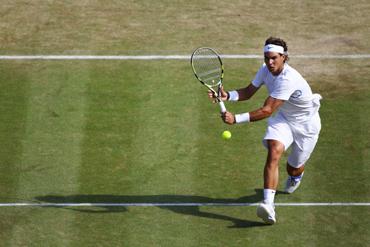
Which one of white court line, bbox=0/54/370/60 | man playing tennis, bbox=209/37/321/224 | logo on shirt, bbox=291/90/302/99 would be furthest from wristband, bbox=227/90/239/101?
white court line, bbox=0/54/370/60

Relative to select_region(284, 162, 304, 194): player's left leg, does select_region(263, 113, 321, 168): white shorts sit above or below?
above

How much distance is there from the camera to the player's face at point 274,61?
1383 cm

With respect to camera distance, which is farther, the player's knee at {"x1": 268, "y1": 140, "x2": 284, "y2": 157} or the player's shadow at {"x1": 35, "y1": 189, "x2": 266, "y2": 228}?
the player's shadow at {"x1": 35, "y1": 189, "x2": 266, "y2": 228}

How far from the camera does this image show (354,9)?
64.2 ft

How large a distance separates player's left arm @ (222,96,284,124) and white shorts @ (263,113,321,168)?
1.24 feet

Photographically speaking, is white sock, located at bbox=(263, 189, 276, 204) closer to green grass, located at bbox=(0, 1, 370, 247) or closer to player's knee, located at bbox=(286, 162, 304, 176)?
green grass, located at bbox=(0, 1, 370, 247)

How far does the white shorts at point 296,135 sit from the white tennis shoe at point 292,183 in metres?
0.20

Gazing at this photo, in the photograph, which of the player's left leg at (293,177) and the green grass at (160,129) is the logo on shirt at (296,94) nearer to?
the player's left leg at (293,177)

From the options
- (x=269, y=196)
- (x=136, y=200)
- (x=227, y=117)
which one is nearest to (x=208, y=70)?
(x=227, y=117)

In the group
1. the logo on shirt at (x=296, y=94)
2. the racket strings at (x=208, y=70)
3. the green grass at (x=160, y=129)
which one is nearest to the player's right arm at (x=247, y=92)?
the racket strings at (x=208, y=70)

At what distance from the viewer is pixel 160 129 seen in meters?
16.2

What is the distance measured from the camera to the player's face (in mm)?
13828

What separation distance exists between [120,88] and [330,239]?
5119 millimetres

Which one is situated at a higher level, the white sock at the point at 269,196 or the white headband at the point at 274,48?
the white headband at the point at 274,48
